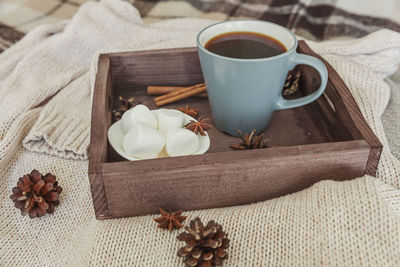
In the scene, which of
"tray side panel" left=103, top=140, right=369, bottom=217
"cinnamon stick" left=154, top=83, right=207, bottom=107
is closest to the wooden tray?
"tray side panel" left=103, top=140, right=369, bottom=217

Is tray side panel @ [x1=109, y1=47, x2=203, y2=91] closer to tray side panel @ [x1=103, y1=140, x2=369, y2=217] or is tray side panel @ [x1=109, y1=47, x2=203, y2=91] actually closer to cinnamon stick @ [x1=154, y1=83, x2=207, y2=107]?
cinnamon stick @ [x1=154, y1=83, x2=207, y2=107]

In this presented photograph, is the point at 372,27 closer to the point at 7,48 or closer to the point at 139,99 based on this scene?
the point at 139,99

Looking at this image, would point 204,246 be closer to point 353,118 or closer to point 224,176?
point 224,176

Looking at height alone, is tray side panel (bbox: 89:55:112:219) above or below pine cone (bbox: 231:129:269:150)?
above

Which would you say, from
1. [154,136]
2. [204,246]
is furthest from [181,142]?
[204,246]

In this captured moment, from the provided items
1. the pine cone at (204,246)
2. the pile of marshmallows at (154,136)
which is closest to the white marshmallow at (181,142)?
the pile of marshmallows at (154,136)

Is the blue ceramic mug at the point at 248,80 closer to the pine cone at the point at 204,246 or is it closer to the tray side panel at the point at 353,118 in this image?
the tray side panel at the point at 353,118
